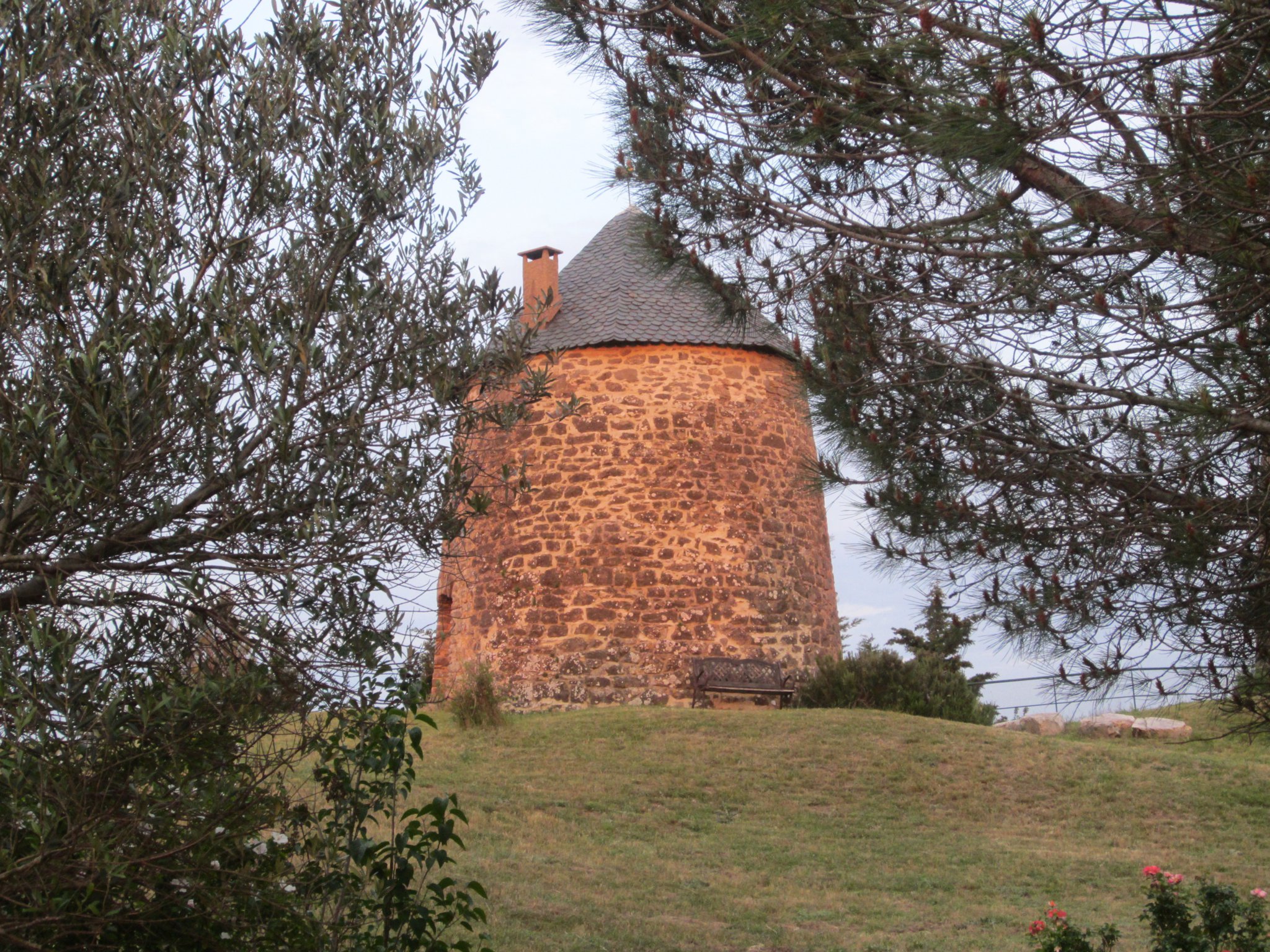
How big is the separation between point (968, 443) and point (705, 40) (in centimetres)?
244

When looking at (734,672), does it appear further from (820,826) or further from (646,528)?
(820,826)

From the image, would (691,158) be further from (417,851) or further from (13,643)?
(13,643)

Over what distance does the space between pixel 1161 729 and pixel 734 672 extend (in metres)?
5.22

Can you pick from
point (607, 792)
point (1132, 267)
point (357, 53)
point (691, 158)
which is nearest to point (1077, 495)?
point (1132, 267)

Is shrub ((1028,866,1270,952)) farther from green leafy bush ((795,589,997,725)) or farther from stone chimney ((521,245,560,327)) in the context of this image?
stone chimney ((521,245,560,327))

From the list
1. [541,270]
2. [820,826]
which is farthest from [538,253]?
[820,826]

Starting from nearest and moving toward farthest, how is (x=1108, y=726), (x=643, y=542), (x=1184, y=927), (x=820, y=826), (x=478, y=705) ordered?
(x=1184, y=927), (x=820, y=826), (x=478, y=705), (x=643, y=542), (x=1108, y=726)

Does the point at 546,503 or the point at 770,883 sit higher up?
the point at 546,503

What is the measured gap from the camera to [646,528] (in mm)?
13914

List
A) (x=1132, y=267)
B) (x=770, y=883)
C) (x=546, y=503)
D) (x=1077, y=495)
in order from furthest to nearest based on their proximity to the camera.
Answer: (x=546, y=503) < (x=770, y=883) < (x=1077, y=495) < (x=1132, y=267)

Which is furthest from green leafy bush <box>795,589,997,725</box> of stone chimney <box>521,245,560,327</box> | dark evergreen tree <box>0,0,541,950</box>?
dark evergreen tree <box>0,0,541,950</box>

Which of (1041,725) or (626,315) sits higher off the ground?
(626,315)

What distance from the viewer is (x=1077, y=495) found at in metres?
5.24

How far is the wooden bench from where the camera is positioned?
1351cm
